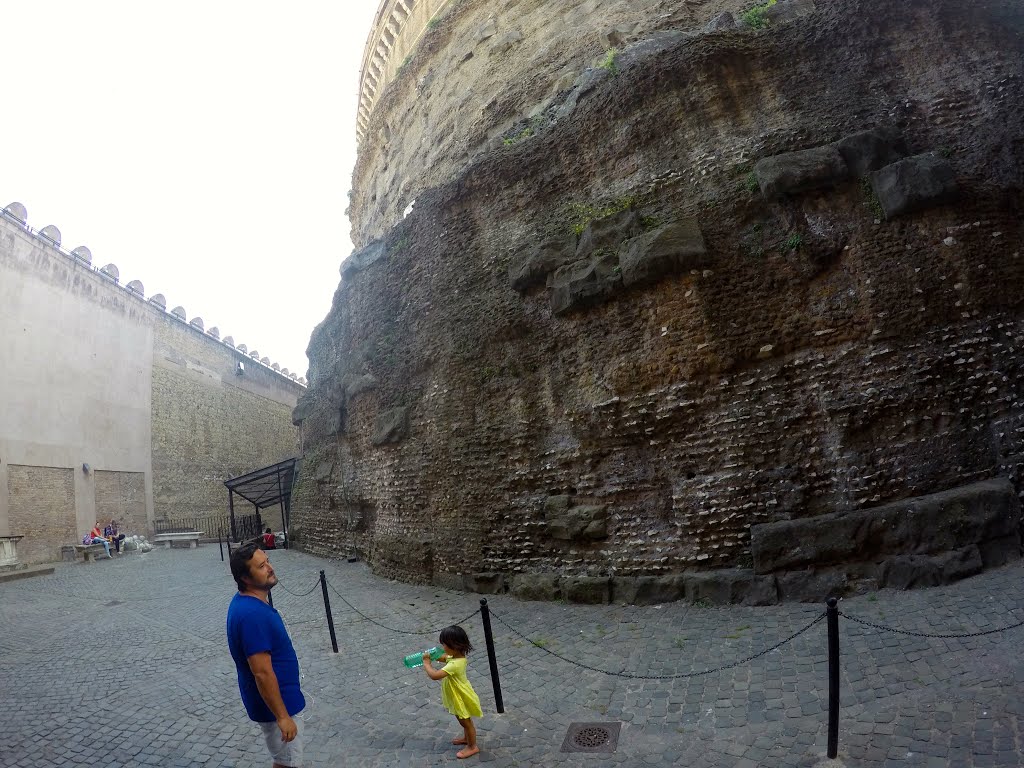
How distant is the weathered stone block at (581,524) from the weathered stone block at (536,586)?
479 millimetres

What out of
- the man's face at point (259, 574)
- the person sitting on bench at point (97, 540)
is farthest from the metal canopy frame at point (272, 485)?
the man's face at point (259, 574)

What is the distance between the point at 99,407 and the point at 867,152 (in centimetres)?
2317

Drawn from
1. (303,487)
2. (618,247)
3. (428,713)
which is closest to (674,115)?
(618,247)

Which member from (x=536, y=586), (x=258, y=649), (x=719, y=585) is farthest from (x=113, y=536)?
(x=258, y=649)

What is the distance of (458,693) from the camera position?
3488 millimetres

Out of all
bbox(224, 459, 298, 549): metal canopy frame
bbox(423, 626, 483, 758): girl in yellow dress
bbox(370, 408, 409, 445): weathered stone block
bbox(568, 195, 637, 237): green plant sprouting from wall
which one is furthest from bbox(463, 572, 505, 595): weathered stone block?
bbox(224, 459, 298, 549): metal canopy frame

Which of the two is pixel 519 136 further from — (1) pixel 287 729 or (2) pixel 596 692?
(1) pixel 287 729

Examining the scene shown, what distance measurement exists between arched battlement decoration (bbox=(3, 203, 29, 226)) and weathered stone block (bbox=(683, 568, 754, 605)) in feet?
72.1

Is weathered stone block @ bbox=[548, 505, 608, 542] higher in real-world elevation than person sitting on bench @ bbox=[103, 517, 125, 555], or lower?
higher

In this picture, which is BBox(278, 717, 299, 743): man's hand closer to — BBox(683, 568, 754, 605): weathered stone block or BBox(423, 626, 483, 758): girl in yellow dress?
BBox(423, 626, 483, 758): girl in yellow dress

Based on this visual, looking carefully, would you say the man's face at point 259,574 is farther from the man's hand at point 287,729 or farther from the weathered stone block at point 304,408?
the weathered stone block at point 304,408

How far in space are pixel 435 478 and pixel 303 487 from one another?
7194mm

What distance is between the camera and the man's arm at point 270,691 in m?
2.48

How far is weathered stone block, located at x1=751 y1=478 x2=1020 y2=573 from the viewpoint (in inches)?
192
